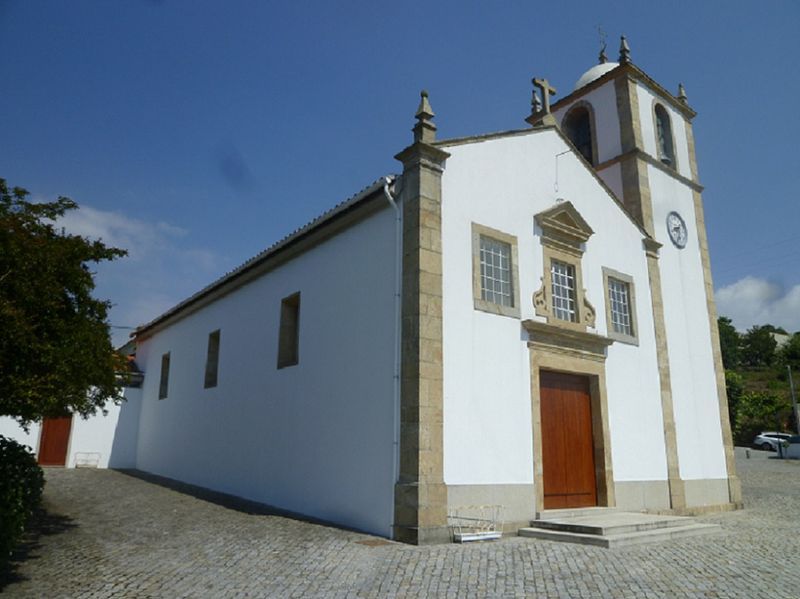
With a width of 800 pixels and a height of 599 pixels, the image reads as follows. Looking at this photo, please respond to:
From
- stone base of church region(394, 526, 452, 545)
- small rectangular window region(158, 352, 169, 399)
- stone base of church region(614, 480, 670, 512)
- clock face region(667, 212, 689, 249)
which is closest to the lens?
stone base of church region(394, 526, 452, 545)

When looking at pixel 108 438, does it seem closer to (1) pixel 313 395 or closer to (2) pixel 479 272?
(1) pixel 313 395

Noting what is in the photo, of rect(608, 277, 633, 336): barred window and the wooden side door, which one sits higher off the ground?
rect(608, 277, 633, 336): barred window

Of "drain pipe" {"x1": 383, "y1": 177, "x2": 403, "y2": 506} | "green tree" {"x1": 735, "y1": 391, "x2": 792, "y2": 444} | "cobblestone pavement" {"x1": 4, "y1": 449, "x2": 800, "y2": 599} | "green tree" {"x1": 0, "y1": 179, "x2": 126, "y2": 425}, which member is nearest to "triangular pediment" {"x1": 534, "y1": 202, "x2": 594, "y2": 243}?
"drain pipe" {"x1": 383, "y1": 177, "x2": 403, "y2": 506}

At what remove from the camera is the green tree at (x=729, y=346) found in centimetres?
5778

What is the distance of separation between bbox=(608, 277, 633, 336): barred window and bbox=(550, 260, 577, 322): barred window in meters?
1.14

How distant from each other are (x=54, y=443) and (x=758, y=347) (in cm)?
6564

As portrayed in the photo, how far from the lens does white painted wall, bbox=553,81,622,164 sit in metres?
14.7

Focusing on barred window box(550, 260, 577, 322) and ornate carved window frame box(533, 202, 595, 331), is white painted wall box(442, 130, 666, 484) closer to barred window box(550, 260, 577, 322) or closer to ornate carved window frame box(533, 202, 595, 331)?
ornate carved window frame box(533, 202, 595, 331)

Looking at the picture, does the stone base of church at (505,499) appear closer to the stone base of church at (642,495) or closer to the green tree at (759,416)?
the stone base of church at (642,495)

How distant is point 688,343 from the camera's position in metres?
13.5

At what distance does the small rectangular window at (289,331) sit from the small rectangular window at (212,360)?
383 cm

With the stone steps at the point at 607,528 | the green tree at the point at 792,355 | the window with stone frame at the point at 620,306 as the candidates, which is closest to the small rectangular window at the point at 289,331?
the stone steps at the point at 607,528

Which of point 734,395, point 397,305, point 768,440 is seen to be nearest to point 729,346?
point 734,395

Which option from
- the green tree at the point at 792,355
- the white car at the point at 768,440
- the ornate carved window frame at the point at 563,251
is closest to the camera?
the ornate carved window frame at the point at 563,251
